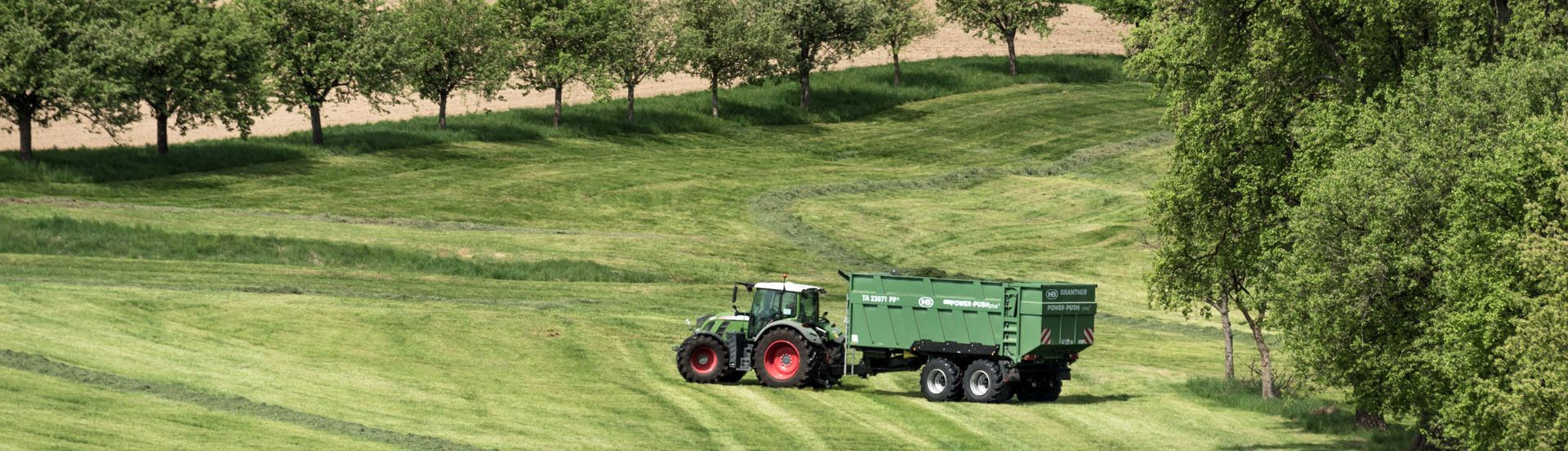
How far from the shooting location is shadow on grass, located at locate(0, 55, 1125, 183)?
2707 inches

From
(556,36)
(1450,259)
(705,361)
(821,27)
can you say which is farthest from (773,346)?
(821,27)

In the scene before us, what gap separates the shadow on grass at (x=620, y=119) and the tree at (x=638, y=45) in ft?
13.6

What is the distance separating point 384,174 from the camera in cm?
7388

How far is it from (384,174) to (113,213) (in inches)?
758

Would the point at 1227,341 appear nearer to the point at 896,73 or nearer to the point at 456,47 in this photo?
the point at 456,47

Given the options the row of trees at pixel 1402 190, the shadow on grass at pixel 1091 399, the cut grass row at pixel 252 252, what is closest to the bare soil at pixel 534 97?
the cut grass row at pixel 252 252

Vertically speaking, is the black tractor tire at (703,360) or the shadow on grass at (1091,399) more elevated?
the black tractor tire at (703,360)

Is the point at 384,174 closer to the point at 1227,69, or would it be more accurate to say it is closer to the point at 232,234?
the point at 232,234

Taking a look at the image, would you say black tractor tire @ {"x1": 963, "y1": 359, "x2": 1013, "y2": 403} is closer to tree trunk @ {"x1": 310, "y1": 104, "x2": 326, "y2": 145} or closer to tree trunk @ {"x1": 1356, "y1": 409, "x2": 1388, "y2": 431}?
tree trunk @ {"x1": 1356, "y1": 409, "x2": 1388, "y2": 431}

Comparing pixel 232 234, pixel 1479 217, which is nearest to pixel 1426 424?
pixel 1479 217

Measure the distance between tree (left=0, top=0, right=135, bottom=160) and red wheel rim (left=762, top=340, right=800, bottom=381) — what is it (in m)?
43.0

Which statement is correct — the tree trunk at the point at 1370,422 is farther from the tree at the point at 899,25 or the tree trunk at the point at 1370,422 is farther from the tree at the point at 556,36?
the tree at the point at 899,25

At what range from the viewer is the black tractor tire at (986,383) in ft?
103

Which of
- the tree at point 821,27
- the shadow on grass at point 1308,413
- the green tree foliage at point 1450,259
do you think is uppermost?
the tree at point 821,27
